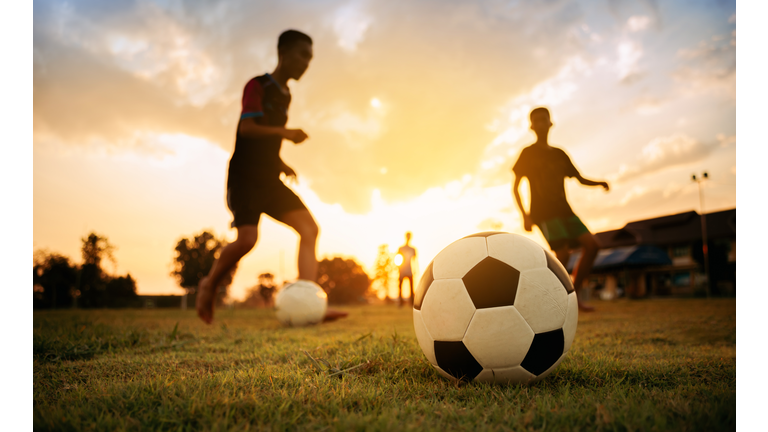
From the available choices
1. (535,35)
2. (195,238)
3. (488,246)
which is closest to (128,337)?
(488,246)

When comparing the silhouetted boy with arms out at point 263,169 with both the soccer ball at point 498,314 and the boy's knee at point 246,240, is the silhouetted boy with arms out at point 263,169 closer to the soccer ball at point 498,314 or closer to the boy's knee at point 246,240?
the boy's knee at point 246,240

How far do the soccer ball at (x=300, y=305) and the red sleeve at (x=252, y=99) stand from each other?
2367 mm

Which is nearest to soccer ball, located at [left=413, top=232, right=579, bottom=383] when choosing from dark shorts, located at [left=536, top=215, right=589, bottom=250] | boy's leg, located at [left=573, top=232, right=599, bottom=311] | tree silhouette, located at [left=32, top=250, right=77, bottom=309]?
dark shorts, located at [left=536, top=215, right=589, bottom=250]

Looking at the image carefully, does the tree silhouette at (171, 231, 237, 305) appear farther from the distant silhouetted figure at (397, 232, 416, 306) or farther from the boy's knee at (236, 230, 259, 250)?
the boy's knee at (236, 230, 259, 250)

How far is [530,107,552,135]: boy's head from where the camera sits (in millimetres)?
6141

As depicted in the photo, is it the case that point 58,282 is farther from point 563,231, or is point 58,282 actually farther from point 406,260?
point 563,231

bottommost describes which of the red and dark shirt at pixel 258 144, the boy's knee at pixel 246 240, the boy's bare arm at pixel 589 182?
the boy's knee at pixel 246 240

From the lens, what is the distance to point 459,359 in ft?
6.26

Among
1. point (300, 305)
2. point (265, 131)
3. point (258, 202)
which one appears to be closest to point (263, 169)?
point (258, 202)

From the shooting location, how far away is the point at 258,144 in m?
4.89

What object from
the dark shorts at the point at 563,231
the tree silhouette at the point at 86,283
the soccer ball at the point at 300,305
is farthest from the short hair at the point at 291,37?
the tree silhouette at the point at 86,283

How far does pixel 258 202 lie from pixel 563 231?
4.50m

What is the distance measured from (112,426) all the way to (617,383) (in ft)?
6.93

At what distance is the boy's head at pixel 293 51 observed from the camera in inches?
199
